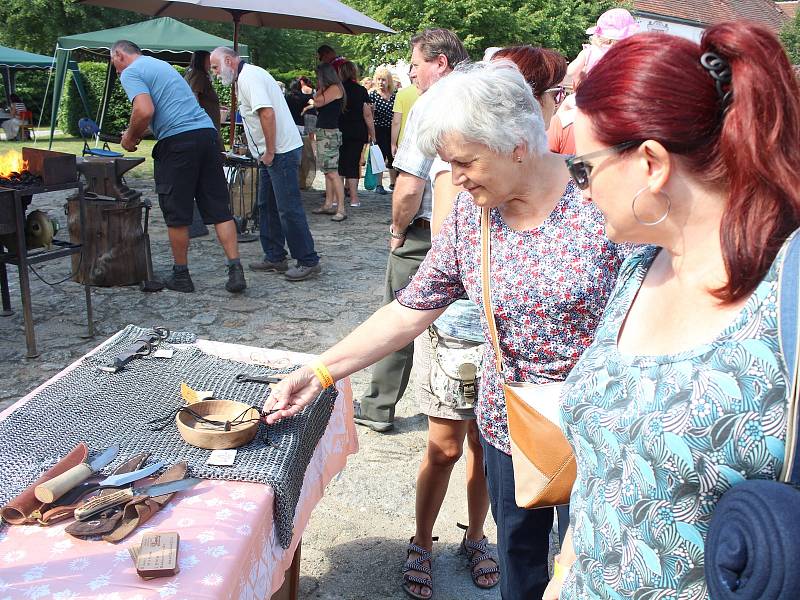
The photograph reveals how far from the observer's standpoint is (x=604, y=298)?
1784 millimetres

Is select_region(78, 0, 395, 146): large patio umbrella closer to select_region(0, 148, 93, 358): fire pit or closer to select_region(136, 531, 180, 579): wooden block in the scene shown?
select_region(0, 148, 93, 358): fire pit

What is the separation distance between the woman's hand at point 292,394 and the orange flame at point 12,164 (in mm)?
3383

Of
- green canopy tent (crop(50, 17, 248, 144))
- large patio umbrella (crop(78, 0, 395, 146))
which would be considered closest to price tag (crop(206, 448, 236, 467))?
large patio umbrella (crop(78, 0, 395, 146))

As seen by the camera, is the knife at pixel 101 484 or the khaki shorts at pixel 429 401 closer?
the knife at pixel 101 484

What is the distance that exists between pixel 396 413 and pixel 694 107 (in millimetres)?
3284

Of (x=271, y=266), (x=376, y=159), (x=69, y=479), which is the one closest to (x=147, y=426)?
(x=69, y=479)

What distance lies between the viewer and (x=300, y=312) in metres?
5.63

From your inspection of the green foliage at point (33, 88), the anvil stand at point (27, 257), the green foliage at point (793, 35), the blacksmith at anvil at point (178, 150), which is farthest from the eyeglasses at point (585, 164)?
the green foliage at point (793, 35)

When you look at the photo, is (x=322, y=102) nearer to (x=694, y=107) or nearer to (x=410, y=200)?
(x=410, y=200)

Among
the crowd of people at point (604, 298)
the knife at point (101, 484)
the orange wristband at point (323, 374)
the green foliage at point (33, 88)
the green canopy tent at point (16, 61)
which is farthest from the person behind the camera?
the green foliage at point (33, 88)

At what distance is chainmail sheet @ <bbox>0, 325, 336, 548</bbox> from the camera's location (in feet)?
5.76

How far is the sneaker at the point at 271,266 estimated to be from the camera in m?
6.69

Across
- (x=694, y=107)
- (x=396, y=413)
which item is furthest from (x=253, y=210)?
(x=694, y=107)

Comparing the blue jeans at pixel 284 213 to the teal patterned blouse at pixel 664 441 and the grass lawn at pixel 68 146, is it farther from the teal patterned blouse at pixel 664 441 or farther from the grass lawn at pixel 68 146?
the grass lawn at pixel 68 146
